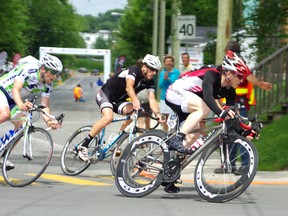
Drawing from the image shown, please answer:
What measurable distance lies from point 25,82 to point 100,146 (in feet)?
6.12

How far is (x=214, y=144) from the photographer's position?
868cm

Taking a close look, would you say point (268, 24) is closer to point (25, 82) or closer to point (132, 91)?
point (132, 91)

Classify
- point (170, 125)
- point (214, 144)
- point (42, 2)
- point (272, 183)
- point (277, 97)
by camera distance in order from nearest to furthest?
point (214, 144)
point (170, 125)
point (272, 183)
point (277, 97)
point (42, 2)

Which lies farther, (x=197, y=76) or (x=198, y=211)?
(x=197, y=76)

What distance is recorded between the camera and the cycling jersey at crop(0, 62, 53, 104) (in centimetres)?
983

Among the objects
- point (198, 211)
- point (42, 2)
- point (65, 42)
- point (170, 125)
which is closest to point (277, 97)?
point (170, 125)

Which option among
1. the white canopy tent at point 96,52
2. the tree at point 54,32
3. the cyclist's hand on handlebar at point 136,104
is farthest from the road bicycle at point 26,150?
the tree at point 54,32

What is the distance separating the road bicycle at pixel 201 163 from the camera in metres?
8.52

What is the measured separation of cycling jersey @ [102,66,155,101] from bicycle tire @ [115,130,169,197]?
79.7 inches

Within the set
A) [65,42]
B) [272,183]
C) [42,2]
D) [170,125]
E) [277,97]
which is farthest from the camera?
[65,42]

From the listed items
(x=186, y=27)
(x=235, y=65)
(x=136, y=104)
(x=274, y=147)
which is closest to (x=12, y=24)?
(x=186, y=27)

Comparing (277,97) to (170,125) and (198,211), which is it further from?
(198,211)

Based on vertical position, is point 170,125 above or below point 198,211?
above

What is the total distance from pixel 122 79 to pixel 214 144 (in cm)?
279
